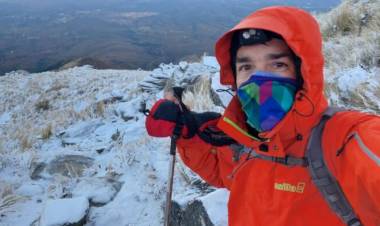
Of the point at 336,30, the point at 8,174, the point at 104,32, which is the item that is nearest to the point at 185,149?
the point at 8,174

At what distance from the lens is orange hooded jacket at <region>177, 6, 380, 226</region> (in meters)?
1.62

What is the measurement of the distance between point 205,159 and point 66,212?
188 centimetres

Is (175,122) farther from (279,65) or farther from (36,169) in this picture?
(36,169)

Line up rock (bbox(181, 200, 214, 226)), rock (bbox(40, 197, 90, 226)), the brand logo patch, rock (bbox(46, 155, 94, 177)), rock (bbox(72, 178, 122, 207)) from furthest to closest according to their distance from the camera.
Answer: rock (bbox(46, 155, 94, 177)), rock (bbox(72, 178, 122, 207)), rock (bbox(40, 197, 90, 226)), rock (bbox(181, 200, 214, 226)), the brand logo patch

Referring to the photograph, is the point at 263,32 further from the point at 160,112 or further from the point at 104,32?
the point at 104,32

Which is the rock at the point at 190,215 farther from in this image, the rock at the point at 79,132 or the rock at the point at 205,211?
the rock at the point at 79,132

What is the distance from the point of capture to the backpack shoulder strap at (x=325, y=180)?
5.66ft

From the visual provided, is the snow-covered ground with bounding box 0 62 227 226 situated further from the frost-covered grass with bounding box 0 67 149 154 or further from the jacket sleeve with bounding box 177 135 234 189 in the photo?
the jacket sleeve with bounding box 177 135 234 189

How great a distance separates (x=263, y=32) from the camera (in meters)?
2.14

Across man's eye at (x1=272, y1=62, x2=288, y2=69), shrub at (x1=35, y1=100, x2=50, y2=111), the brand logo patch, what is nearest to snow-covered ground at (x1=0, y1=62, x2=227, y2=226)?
the brand logo patch

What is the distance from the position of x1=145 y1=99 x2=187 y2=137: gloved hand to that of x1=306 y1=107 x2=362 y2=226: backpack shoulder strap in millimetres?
939

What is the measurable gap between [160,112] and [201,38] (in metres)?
122

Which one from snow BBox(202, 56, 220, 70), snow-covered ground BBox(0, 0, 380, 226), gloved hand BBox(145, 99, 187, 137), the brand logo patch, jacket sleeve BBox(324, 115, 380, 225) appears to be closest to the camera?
jacket sleeve BBox(324, 115, 380, 225)

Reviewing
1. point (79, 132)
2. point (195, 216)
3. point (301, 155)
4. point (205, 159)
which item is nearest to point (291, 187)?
point (301, 155)
